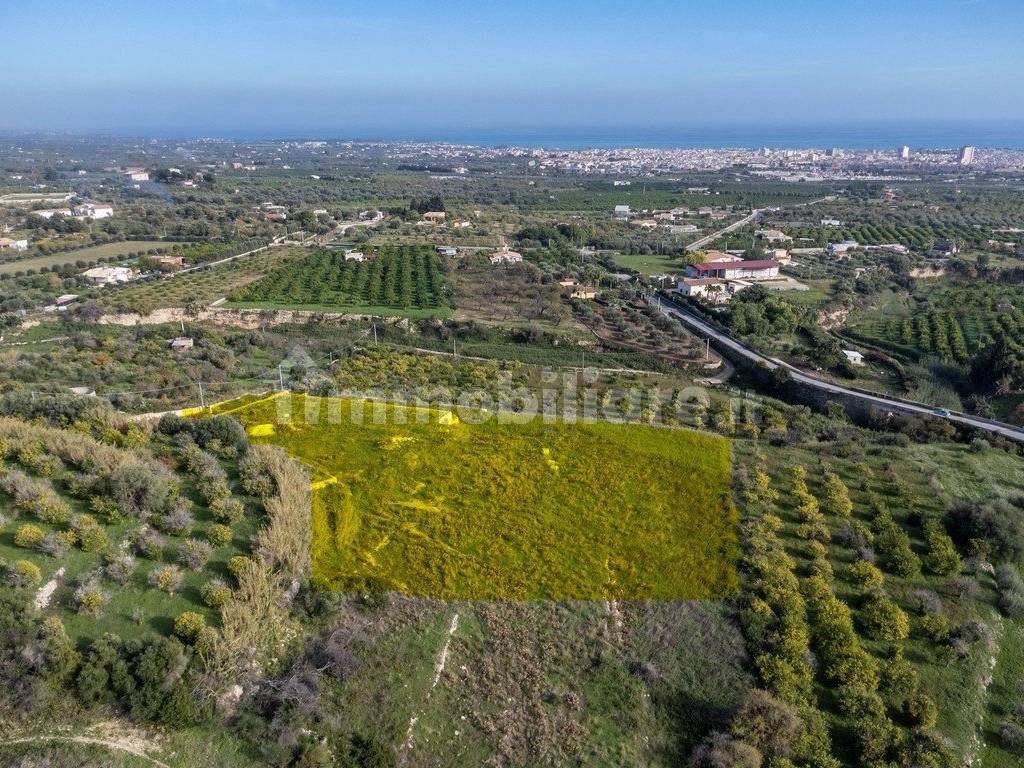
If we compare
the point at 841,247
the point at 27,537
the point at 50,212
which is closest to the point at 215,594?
the point at 27,537

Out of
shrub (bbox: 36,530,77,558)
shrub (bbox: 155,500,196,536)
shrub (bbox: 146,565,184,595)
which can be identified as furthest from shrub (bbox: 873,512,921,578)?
shrub (bbox: 36,530,77,558)

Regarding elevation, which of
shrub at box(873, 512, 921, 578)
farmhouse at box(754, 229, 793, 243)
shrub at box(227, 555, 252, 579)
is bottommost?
shrub at box(873, 512, 921, 578)

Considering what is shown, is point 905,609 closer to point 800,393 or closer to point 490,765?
point 490,765

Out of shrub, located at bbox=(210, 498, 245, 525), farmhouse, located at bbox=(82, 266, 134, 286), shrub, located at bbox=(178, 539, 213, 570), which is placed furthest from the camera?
farmhouse, located at bbox=(82, 266, 134, 286)

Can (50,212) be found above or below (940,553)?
above

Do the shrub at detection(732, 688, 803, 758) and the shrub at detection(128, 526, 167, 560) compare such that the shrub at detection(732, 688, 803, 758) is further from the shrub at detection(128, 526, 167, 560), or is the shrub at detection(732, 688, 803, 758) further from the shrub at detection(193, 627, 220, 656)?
the shrub at detection(128, 526, 167, 560)

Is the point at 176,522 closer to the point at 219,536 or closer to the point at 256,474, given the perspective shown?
the point at 219,536
